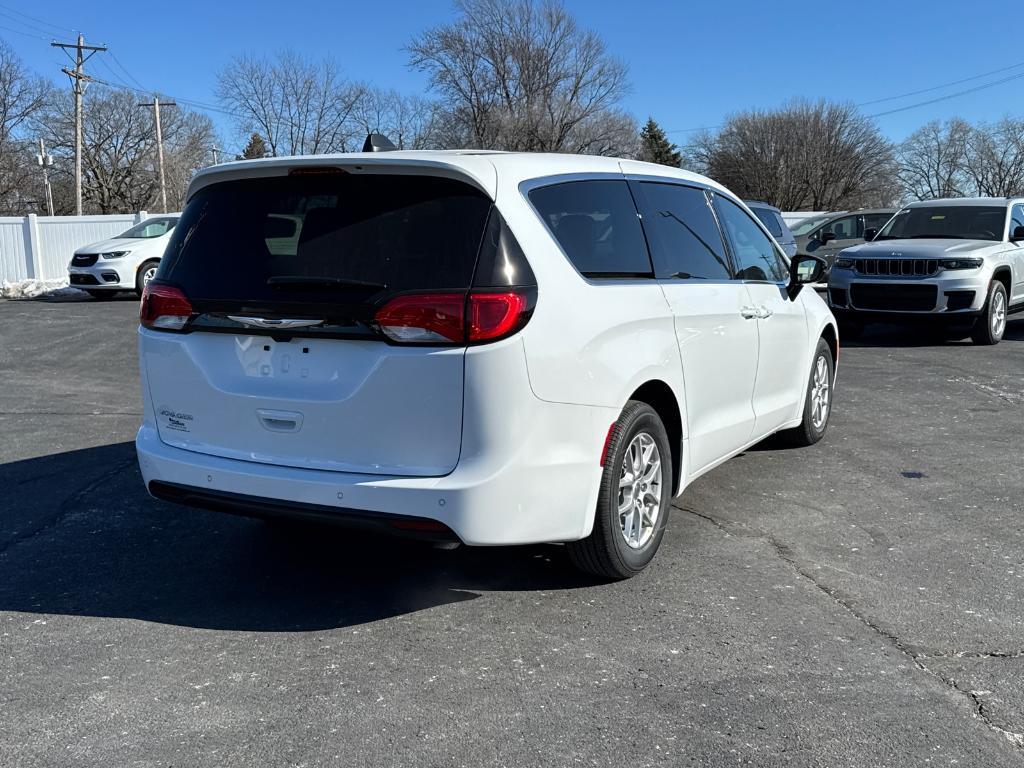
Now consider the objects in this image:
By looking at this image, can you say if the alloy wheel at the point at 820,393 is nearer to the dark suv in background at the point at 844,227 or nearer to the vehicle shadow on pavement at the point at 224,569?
the vehicle shadow on pavement at the point at 224,569

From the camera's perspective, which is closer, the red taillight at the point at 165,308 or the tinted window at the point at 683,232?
the red taillight at the point at 165,308

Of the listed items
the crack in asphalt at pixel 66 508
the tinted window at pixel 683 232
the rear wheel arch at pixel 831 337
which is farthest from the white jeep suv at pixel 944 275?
the crack in asphalt at pixel 66 508

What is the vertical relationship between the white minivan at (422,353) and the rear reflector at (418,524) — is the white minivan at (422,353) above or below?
above

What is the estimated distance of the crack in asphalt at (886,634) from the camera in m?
3.11

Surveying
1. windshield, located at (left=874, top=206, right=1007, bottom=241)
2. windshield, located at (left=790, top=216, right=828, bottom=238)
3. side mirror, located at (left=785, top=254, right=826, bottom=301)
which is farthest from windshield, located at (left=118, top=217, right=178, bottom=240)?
side mirror, located at (left=785, top=254, right=826, bottom=301)

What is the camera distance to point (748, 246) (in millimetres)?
5793

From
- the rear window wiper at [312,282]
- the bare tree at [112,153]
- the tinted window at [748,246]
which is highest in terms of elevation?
the bare tree at [112,153]

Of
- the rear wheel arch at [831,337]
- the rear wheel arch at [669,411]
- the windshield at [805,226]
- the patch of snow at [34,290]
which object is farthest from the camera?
the patch of snow at [34,290]

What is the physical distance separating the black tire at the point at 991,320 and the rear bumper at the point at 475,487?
9.68 metres

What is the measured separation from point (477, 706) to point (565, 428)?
3.58 feet

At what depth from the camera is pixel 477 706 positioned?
10.7ft

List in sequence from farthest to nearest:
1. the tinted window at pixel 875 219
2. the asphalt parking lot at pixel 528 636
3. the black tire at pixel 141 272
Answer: the tinted window at pixel 875 219
the black tire at pixel 141 272
the asphalt parking lot at pixel 528 636

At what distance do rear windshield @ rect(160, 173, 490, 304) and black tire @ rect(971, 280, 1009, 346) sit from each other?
10.2 meters

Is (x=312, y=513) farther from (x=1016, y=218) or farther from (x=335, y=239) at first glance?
(x=1016, y=218)
